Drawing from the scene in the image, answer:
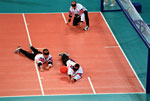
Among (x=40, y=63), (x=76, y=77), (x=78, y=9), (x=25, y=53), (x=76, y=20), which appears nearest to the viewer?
(x=76, y=77)

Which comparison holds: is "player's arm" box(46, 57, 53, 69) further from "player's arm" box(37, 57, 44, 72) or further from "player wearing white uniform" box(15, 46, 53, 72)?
"player's arm" box(37, 57, 44, 72)

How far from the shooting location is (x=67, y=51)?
1636 centimetres

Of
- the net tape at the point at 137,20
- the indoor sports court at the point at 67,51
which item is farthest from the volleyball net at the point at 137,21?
the indoor sports court at the point at 67,51

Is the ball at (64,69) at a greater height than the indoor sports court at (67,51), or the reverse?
the ball at (64,69)

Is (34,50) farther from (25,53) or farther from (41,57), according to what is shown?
(41,57)

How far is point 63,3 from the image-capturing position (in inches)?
792

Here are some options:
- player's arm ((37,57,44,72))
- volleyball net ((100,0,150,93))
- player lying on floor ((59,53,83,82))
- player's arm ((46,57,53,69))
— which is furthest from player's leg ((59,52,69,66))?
volleyball net ((100,0,150,93))

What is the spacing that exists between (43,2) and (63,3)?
897 mm

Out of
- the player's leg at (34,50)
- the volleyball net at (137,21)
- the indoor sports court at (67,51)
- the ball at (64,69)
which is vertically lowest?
the indoor sports court at (67,51)

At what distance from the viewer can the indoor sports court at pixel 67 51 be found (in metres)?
14.2

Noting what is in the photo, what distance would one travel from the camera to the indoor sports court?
14.2 m

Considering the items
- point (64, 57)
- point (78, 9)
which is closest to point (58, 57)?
point (64, 57)

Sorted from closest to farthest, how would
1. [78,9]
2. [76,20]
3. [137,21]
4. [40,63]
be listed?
[40,63]
[137,21]
[78,9]
[76,20]

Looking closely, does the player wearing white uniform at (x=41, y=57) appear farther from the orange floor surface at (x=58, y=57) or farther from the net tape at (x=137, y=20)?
the net tape at (x=137, y=20)
